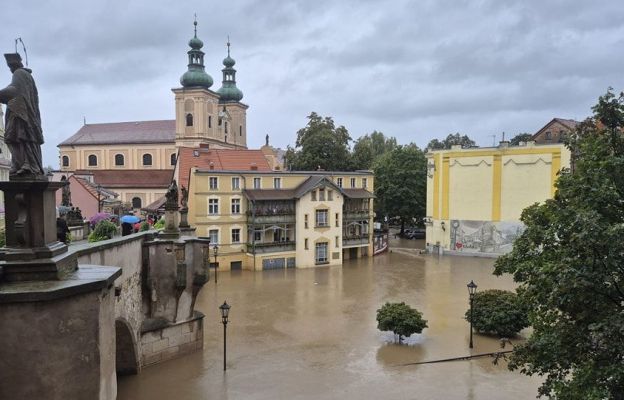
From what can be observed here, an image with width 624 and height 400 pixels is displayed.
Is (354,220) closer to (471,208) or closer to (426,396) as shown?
(471,208)

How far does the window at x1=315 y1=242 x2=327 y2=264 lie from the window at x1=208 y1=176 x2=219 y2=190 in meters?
9.49

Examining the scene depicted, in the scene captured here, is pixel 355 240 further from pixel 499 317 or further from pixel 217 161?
pixel 499 317

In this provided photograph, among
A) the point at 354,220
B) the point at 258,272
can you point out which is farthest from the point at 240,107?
the point at 258,272

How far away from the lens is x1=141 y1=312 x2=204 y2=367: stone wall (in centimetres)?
1744

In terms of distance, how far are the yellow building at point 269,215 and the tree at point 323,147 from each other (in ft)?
46.0

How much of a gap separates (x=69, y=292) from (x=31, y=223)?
1272mm

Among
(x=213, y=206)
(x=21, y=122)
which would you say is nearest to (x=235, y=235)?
(x=213, y=206)

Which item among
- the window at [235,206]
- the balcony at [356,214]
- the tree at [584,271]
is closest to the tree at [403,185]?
the balcony at [356,214]

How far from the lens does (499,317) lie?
21047mm

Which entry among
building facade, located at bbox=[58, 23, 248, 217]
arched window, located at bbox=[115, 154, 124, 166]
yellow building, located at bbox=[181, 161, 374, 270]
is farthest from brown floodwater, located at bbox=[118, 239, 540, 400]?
arched window, located at bbox=[115, 154, 124, 166]

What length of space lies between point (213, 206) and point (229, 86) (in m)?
42.7

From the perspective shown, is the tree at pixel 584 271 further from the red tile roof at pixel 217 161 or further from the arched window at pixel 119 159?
the arched window at pixel 119 159

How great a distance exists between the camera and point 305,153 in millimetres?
58281

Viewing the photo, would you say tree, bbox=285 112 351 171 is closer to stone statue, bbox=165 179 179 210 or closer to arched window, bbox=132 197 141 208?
arched window, bbox=132 197 141 208
